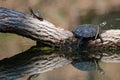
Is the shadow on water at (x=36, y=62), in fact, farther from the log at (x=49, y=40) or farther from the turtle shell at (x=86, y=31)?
the turtle shell at (x=86, y=31)

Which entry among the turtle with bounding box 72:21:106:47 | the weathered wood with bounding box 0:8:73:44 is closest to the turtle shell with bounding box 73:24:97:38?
the turtle with bounding box 72:21:106:47

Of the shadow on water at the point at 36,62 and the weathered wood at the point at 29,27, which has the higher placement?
the weathered wood at the point at 29,27

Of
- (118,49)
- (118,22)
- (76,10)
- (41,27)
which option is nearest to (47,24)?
(41,27)

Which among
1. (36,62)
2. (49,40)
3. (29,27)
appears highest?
(29,27)

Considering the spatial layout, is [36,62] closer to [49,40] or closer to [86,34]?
[49,40]

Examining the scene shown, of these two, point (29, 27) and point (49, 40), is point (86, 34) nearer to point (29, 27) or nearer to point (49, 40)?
point (49, 40)

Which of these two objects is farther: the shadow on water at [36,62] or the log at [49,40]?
the log at [49,40]

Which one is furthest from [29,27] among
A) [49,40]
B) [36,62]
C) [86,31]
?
[86,31]

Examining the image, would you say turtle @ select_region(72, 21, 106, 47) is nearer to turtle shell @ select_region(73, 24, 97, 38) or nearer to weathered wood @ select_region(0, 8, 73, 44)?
turtle shell @ select_region(73, 24, 97, 38)

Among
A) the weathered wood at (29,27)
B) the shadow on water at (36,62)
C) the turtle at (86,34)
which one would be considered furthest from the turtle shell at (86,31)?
the shadow on water at (36,62)

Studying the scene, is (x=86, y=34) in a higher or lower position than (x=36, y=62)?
higher

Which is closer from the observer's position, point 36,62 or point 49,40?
point 36,62
